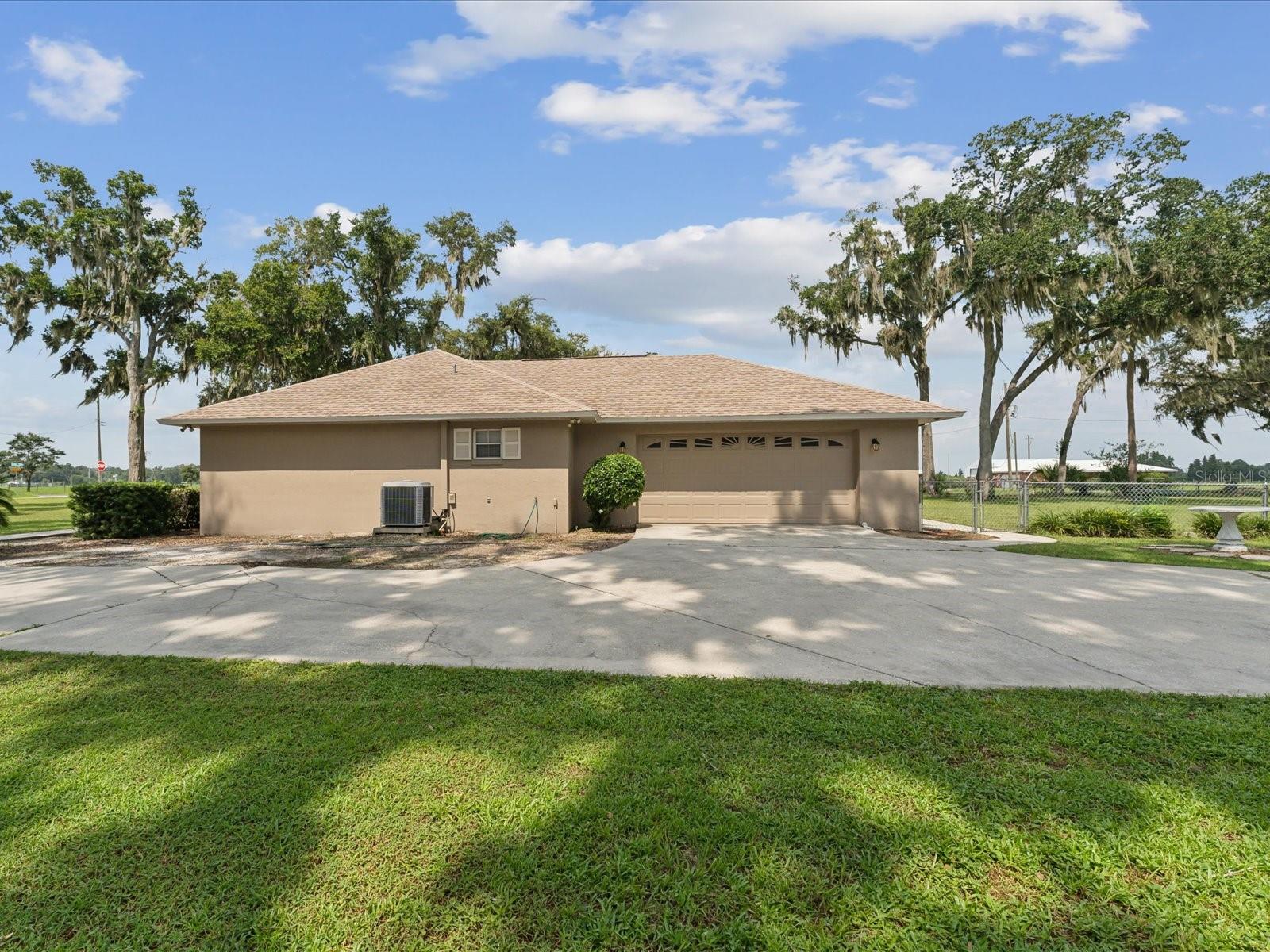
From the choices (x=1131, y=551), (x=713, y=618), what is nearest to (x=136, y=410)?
(x=713, y=618)

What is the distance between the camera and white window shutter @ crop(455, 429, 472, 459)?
12.6 meters

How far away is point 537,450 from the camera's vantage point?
40.9 feet

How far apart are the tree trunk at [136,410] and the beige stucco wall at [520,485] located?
644 inches

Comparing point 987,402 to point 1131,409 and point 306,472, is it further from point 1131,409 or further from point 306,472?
point 306,472

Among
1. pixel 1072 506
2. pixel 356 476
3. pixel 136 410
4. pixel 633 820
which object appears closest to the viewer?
pixel 633 820

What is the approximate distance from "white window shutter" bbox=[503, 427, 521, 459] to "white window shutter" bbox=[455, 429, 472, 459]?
75 cm

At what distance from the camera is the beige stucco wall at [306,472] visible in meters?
12.7

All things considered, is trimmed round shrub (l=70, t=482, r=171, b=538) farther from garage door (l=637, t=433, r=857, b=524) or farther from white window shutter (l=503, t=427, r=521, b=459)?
garage door (l=637, t=433, r=857, b=524)

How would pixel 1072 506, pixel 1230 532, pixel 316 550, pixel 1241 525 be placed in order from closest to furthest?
pixel 316 550, pixel 1230 532, pixel 1241 525, pixel 1072 506

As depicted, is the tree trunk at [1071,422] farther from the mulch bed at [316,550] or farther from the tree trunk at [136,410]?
the tree trunk at [136,410]

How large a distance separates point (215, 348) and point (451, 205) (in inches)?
452

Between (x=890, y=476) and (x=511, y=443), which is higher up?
(x=511, y=443)

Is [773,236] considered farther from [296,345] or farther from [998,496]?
[296,345]

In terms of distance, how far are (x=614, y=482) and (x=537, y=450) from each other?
1817 mm
